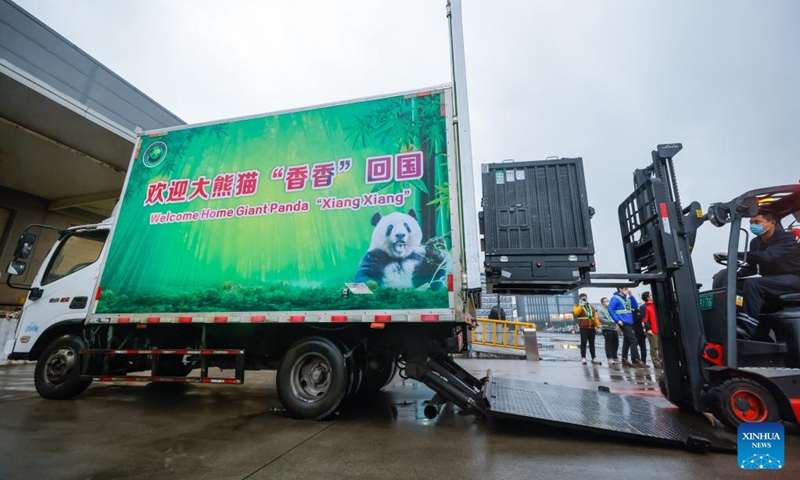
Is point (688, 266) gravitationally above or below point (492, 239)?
below

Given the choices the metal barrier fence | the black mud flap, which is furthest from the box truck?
the metal barrier fence

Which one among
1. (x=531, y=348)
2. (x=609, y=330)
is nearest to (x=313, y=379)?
(x=609, y=330)

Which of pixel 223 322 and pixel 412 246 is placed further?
pixel 223 322

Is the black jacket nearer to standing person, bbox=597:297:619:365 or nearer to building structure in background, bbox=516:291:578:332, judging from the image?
standing person, bbox=597:297:619:365

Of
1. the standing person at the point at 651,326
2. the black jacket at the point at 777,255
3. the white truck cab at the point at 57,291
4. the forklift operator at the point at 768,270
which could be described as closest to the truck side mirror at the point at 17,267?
the white truck cab at the point at 57,291

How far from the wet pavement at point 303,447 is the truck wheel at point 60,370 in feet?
0.59

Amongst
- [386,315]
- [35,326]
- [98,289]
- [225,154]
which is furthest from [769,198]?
[35,326]

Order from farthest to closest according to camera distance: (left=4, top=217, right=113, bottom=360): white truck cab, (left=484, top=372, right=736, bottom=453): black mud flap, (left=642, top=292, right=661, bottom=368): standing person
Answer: (left=642, top=292, right=661, bottom=368): standing person, (left=4, top=217, right=113, bottom=360): white truck cab, (left=484, top=372, right=736, bottom=453): black mud flap

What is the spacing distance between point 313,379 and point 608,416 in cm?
317

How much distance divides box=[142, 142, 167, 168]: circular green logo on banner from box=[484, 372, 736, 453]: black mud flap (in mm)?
5396

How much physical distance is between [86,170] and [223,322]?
986cm

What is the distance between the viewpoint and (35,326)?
534 cm

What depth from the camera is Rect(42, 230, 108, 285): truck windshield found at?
5.46 metres

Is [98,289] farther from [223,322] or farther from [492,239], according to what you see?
[492,239]
